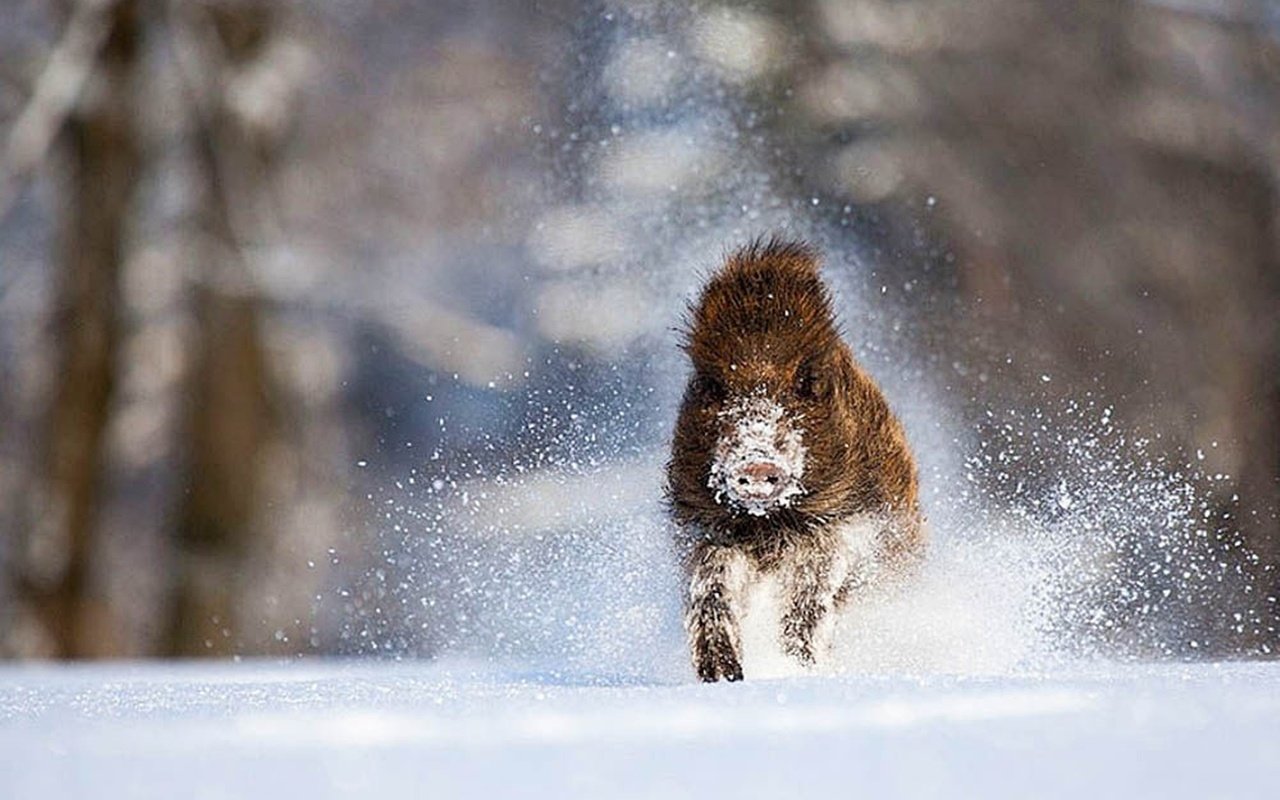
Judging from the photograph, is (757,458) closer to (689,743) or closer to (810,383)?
(810,383)

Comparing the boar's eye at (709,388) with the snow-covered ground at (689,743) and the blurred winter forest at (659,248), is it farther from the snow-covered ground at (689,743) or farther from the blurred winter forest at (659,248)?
the blurred winter forest at (659,248)

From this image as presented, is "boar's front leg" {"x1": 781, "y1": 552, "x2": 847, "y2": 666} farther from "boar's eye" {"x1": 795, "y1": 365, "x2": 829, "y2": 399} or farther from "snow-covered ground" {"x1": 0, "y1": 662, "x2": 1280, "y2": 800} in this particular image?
"snow-covered ground" {"x1": 0, "y1": 662, "x2": 1280, "y2": 800}

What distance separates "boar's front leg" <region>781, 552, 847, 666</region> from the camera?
635 centimetres

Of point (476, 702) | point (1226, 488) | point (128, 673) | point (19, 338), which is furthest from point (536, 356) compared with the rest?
point (476, 702)

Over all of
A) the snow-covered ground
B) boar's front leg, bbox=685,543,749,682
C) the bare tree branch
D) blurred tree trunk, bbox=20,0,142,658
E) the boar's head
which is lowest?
the snow-covered ground

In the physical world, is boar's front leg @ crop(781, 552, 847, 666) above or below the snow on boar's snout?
below

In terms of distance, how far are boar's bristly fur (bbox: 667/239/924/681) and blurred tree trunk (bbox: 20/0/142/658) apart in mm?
8997

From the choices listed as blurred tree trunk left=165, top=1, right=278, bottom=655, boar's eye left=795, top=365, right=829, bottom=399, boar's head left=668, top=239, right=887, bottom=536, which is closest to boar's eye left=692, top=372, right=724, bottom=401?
boar's head left=668, top=239, right=887, bottom=536

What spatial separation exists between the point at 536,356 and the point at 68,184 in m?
3.67

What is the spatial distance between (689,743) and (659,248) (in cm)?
1108

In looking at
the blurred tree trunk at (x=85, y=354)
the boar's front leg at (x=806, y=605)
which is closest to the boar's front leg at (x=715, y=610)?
the boar's front leg at (x=806, y=605)

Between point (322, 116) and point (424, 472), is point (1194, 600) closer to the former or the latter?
point (424, 472)

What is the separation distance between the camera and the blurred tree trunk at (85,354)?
14656 mm

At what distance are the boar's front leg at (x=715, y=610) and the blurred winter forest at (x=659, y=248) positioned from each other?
5.96 meters
